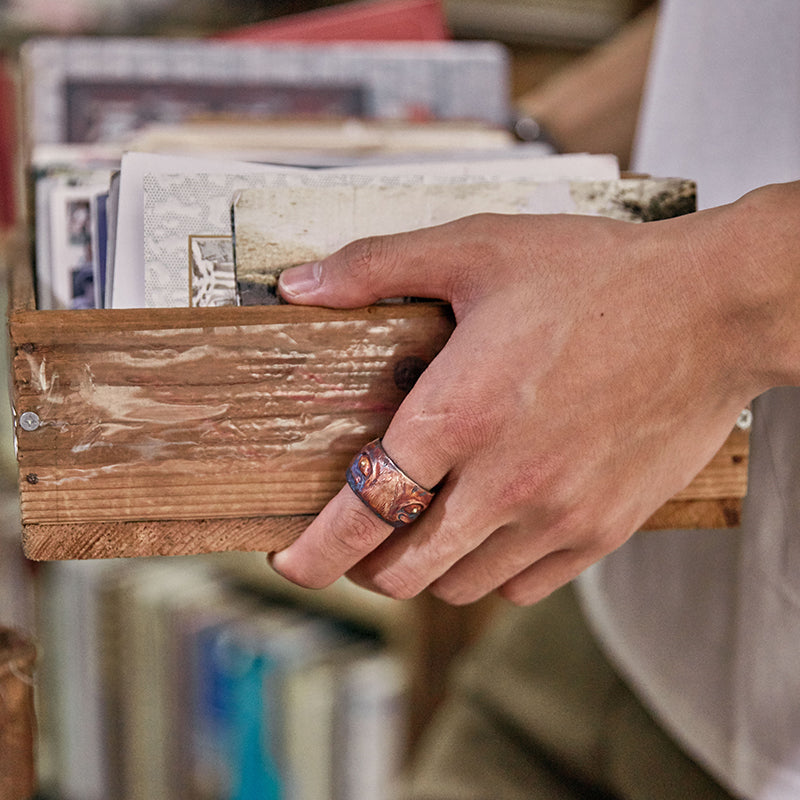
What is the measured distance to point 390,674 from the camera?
1.30m

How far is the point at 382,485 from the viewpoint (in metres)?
0.36

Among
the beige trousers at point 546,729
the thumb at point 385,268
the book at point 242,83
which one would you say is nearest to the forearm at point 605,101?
the book at point 242,83

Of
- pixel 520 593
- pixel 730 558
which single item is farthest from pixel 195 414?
pixel 730 558

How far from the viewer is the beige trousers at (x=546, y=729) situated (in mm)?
703

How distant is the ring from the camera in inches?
14.1

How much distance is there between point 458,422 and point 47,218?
316mm

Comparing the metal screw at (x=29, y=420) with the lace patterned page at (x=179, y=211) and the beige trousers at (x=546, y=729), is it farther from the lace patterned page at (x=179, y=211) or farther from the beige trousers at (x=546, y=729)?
the beige trousers at (x=546, y=729)

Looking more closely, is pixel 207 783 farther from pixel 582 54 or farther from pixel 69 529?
pixel 582 54

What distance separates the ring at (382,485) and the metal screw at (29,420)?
0.14 metres

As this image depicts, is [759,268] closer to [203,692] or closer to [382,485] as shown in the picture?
[382,485]

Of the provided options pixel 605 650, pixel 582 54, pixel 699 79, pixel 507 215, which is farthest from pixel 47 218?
pixel 582 54

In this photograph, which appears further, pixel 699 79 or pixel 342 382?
pixel 699 79

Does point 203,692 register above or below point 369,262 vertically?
below

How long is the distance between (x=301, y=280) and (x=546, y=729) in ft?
2.12
